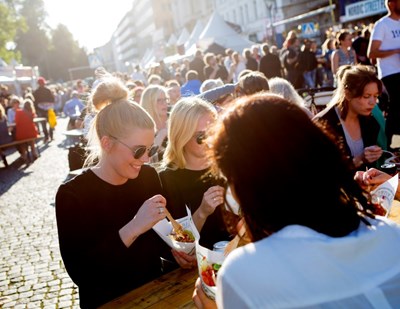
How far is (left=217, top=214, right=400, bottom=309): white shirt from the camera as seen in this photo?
0.98 meters

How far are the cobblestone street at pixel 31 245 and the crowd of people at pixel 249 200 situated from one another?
1915 millimetres

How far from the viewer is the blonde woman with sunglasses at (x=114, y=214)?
6.66 ft

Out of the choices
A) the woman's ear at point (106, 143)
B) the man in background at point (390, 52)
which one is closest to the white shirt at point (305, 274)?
the woman's ear at point (106, 143)

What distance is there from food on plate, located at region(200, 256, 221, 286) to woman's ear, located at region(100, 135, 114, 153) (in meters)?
0.99

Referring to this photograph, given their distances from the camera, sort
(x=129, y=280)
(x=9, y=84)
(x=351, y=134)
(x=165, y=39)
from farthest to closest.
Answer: (x=165, y=39) < (x=9, y=84) < (x=351, y=134) < (x=129, y=280)

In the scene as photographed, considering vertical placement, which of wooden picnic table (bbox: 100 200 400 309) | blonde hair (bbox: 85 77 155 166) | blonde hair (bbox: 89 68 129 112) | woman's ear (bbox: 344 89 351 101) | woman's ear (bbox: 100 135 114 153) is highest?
blonde hair (bbox: 89 68 129 112)

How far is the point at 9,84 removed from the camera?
28047 mm

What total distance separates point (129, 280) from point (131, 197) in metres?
0.42

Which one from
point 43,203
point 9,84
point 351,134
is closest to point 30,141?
point 43,203

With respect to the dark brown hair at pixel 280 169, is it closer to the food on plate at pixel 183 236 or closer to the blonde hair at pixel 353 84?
the food on plate at pixel 183 236

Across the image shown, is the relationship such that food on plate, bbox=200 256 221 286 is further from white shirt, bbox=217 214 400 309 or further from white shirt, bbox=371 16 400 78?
white shirt, bbox=371 16 400 78

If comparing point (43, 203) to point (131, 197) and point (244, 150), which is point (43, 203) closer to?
point (131, 197)

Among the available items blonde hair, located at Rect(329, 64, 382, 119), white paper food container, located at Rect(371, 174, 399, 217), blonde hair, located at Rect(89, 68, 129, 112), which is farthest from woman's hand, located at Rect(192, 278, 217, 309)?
blonde hair, located at Rect(329, 64, 382, 119)

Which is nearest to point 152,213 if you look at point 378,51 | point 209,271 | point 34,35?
point 209,271
